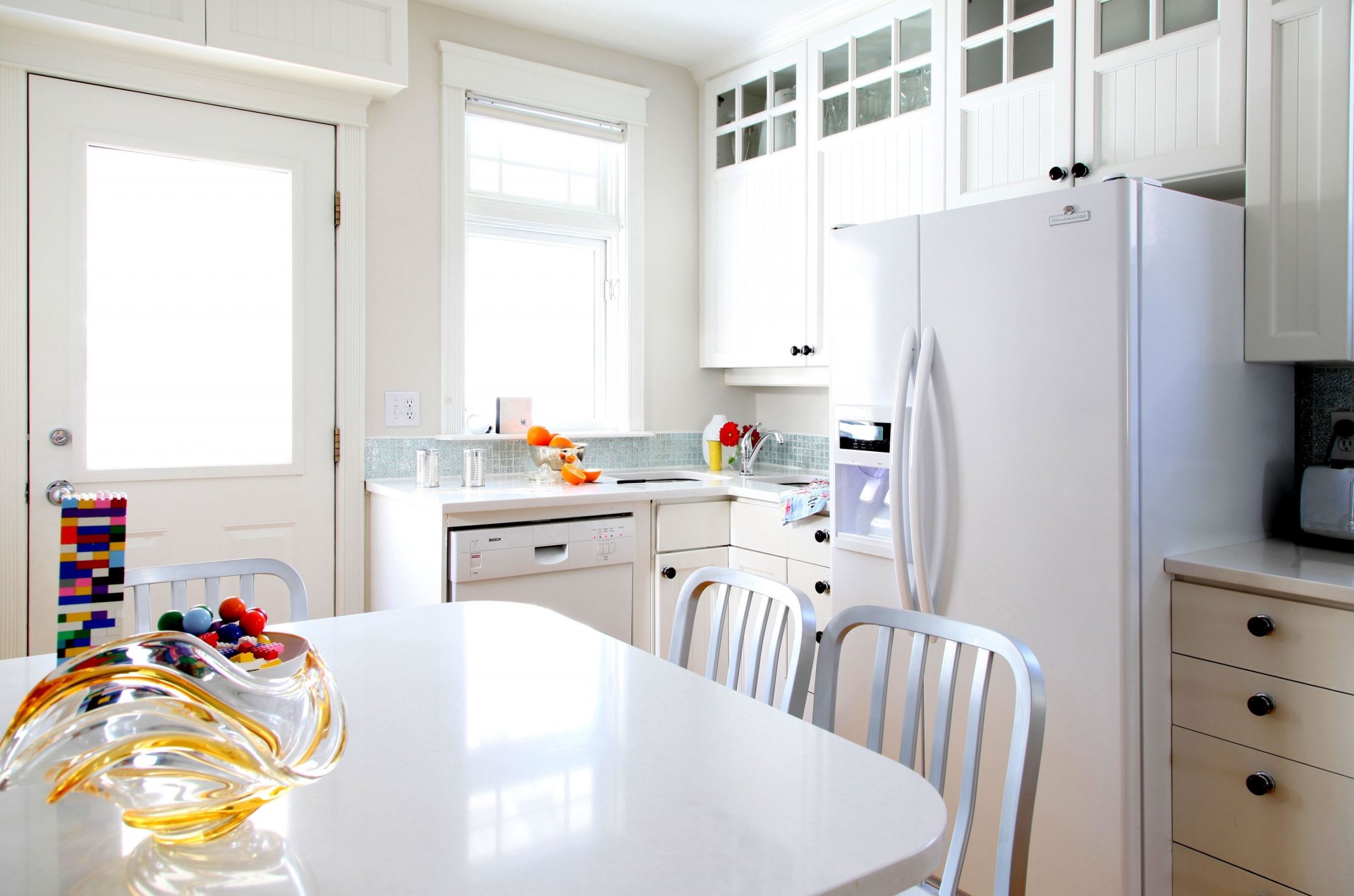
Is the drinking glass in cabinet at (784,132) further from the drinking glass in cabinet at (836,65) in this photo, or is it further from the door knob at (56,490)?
the door knob at (56,490)

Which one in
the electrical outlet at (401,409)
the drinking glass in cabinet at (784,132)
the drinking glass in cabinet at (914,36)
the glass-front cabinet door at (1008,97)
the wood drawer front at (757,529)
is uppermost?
the drinking glass in cabinet at (914,36)

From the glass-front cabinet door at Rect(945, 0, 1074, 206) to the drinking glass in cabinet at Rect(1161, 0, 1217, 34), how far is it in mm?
245

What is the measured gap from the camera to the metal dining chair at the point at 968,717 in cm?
104

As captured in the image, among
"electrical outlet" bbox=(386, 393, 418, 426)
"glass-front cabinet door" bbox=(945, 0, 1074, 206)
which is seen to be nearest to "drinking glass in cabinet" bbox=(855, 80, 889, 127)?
"glass-front cabinet door" bbox=(945, 0, 1074, 206)

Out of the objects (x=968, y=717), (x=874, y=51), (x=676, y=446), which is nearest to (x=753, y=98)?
(x=874, y=51)

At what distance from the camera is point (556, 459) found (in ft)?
10.8

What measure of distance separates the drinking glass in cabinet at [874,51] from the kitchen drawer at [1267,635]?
2.04 m

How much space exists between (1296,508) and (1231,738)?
725 mm

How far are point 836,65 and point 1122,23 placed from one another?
1.16 meters

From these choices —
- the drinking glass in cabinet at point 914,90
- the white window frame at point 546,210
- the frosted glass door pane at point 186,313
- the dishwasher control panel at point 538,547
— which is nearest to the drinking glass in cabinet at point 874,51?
the drinking glass in cabinet at point 914,90

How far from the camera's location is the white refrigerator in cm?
184

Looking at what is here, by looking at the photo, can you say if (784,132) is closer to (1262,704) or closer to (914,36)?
(914,36)

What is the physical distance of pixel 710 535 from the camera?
312 centimetres

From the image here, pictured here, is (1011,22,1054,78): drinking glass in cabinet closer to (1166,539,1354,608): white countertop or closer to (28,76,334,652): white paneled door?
(1166,539,1354,608): white countertop
